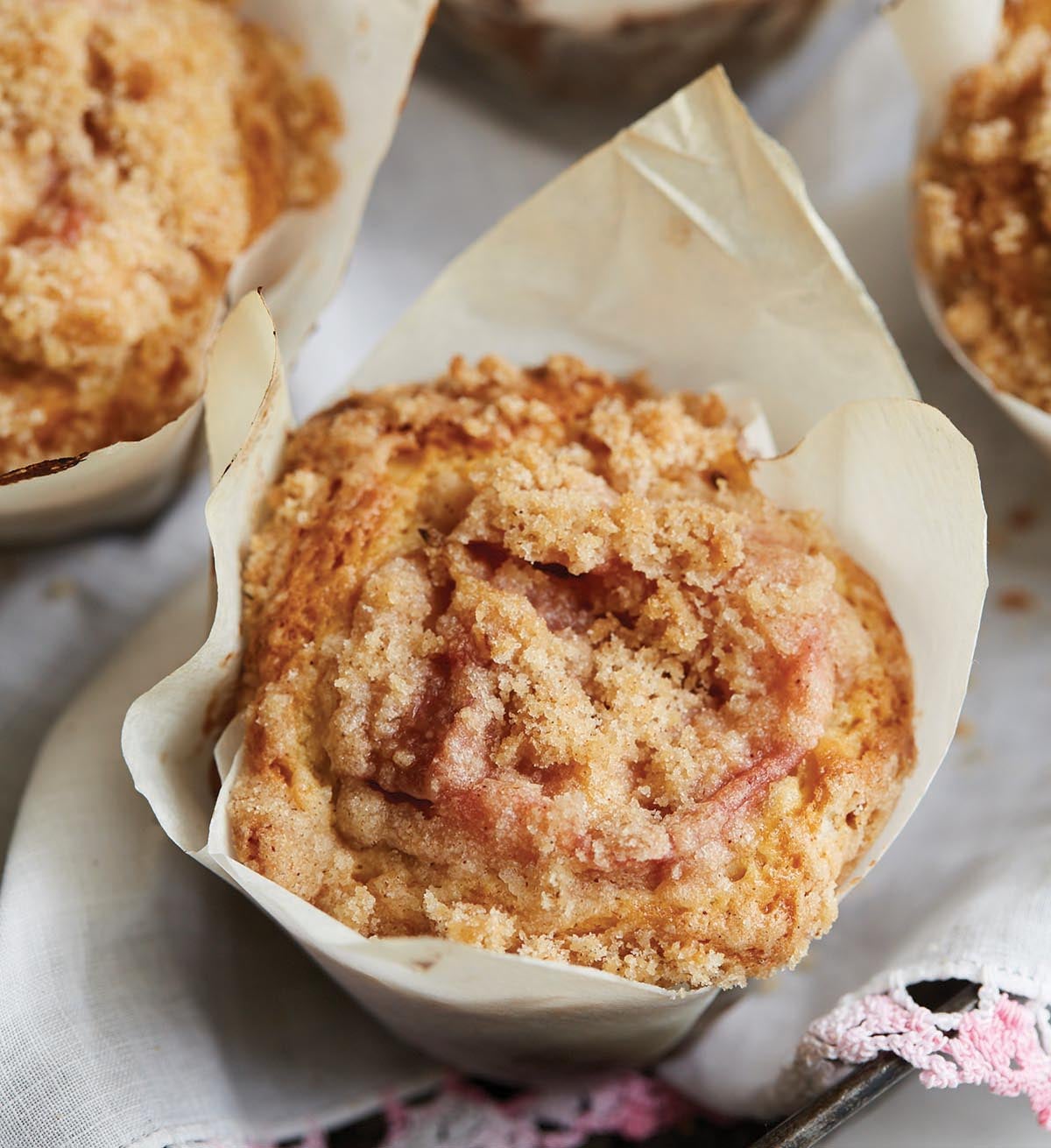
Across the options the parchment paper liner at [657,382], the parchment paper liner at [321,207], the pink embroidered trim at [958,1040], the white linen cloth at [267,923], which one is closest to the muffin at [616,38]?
the white linen cloth at [267,923]

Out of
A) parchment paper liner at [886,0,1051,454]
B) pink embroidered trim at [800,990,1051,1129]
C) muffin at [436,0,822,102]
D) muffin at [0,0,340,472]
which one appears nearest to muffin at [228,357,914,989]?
pink embroidered trim at [800,990,1051,1129]

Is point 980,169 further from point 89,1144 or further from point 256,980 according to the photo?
point 89,1144

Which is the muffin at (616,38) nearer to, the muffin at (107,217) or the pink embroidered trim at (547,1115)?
the muffin at (107,217)

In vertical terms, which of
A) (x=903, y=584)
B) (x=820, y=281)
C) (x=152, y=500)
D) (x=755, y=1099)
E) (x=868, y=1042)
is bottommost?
(x=755, y=1099)

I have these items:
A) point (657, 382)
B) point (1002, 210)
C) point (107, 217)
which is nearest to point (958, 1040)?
point (657, 382)

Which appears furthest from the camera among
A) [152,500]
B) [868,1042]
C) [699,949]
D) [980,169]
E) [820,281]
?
[152,500]

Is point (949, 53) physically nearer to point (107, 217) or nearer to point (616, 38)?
point (616, 38)

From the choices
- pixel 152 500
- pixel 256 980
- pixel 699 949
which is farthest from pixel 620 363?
pixel 256 980
